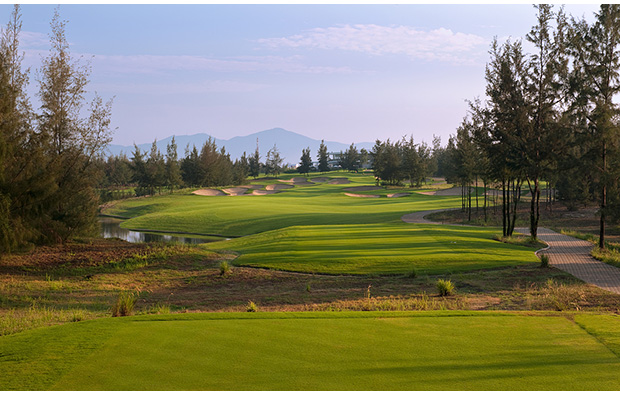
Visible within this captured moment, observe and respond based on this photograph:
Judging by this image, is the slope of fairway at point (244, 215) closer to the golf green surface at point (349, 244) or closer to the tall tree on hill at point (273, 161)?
the golf green surface at point (349, 244)

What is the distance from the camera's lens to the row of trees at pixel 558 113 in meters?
21.9

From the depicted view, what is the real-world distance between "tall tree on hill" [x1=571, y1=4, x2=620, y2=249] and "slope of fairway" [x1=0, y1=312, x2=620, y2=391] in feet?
51.4

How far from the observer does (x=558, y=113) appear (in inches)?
1034

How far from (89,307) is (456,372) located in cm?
1070

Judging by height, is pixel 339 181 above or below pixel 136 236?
above

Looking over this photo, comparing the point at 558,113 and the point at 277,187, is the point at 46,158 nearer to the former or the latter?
the point at 558,113

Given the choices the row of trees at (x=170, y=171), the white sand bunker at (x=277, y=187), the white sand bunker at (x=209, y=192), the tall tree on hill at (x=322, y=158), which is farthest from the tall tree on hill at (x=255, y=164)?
the white sand bunker at (x=209, y=192)

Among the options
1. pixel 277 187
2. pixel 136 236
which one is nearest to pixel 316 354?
pixel 136 236

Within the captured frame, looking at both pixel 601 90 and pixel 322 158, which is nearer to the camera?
pixel 601 90

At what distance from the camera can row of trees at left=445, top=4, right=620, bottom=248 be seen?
71.9 feet

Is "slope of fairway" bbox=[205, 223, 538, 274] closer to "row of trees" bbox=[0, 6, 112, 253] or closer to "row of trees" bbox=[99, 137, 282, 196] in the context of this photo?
"row of trees" bbox=[0, 6, 112, 253]

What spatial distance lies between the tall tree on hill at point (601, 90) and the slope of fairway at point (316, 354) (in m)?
15.7

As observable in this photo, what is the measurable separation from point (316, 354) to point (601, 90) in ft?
71.4

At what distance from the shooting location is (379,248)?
23.1 meters
